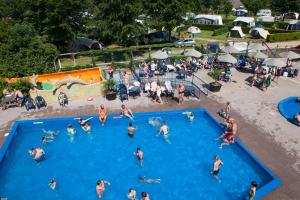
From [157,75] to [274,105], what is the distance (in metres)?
9.60

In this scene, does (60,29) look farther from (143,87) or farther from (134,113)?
(134,113)

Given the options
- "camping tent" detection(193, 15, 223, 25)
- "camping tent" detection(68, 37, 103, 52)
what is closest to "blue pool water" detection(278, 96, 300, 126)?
"camping tent" detection(68, 37, 103, 52)

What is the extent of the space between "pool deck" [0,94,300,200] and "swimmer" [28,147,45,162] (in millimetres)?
2440

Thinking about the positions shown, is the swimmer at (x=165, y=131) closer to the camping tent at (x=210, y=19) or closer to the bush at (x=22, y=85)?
the bush at (x=22, y=85)

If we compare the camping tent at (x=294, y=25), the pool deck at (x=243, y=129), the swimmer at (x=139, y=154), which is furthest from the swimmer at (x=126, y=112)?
the camping tent at (x=294, y=25)

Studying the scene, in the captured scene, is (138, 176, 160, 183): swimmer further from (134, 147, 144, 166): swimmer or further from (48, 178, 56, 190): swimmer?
(48, 178, 56, 190): swimmer

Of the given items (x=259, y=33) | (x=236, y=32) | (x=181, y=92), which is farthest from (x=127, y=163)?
(x=236, y=32)

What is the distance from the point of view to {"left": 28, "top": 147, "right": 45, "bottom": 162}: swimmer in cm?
1377

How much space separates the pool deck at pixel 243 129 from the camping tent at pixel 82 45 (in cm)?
1562

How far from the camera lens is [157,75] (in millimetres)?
23703

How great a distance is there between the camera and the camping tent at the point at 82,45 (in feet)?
109

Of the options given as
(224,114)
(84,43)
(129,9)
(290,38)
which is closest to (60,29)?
(84,43)

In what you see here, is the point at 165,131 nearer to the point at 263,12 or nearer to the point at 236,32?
the point at 236,32

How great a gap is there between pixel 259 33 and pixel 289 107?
26.7 meters
